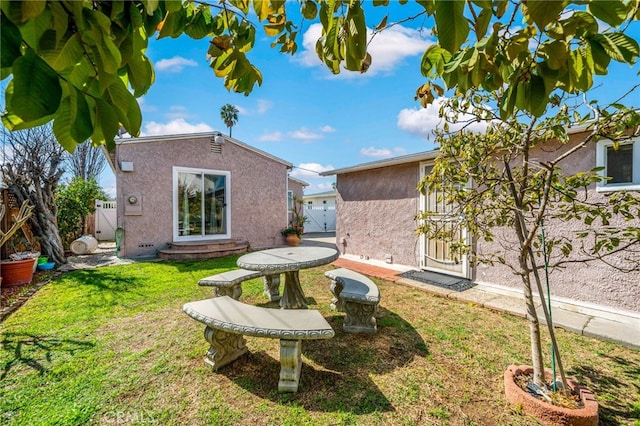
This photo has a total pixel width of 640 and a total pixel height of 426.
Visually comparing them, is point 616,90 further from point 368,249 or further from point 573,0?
point 368,249

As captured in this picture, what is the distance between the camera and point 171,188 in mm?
10398

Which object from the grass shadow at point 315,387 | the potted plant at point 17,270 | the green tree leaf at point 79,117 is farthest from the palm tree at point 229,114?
the green tree leaf at point 79,117

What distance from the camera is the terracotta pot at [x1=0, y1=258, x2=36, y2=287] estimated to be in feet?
20.6

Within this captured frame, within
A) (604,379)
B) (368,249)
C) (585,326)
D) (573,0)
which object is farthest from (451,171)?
(368,249)

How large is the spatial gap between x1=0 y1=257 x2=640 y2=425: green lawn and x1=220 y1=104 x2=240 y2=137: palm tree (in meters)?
26.4

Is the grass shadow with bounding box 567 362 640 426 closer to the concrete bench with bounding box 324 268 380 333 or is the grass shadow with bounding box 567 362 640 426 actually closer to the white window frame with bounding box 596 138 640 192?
the concrete bench with bounding box 324 268 380 333

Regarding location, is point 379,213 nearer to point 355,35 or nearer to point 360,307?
point 360,307

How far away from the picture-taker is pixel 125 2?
89 cm

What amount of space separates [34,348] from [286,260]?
3.57 m

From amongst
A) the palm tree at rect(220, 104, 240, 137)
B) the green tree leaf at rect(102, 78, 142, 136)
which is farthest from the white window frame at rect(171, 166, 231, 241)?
the palm tree at rect(220, 104, 240, 137)

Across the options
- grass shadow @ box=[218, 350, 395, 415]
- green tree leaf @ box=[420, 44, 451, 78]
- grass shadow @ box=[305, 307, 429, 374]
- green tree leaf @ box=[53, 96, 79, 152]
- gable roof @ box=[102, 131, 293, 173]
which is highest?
gable roof @ box=[102, 131, 293, 173]

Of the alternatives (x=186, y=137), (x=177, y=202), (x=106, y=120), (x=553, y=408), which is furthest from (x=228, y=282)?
(x=186, y=137)

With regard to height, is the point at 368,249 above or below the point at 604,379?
above

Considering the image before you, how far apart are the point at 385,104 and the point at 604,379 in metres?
5.15
